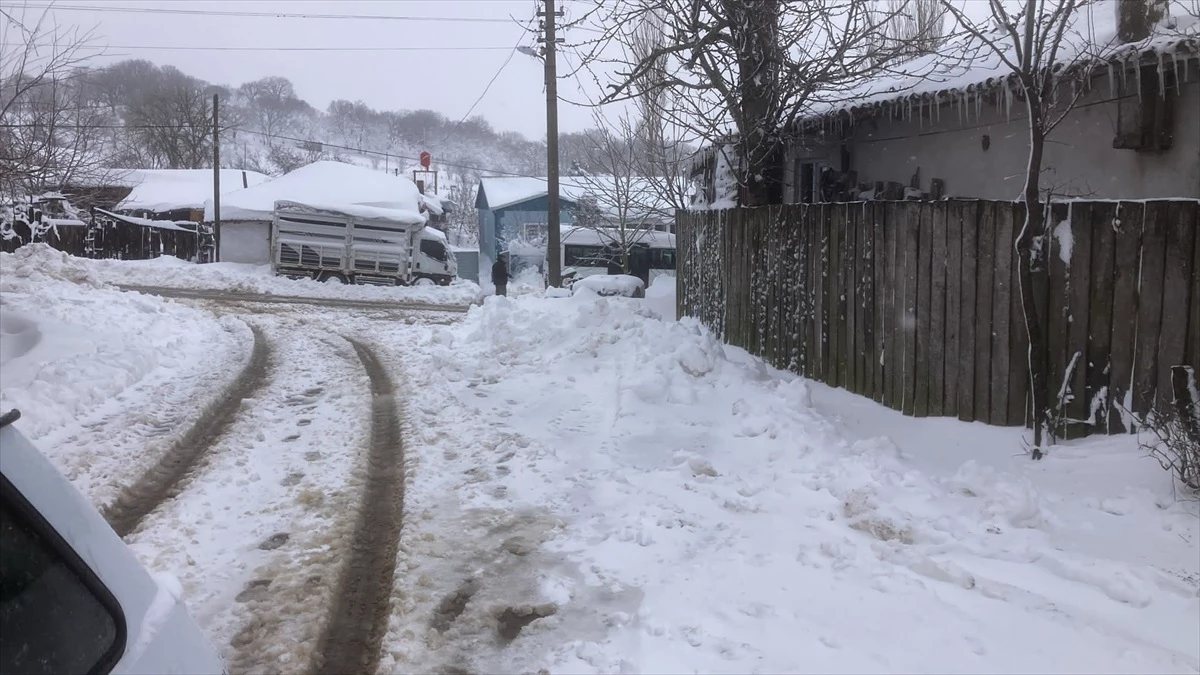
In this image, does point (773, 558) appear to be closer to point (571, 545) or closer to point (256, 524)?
point (571, 545)

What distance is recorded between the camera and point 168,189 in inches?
2012

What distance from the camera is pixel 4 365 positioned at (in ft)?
35.3

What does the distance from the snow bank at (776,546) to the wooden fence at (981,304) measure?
35 cm

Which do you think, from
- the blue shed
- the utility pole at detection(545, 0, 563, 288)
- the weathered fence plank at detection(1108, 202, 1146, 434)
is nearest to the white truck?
the blue shed

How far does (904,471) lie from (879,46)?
6.66 m

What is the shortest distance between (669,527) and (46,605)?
4.47 metres

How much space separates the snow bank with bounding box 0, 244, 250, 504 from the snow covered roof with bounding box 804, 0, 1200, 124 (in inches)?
335

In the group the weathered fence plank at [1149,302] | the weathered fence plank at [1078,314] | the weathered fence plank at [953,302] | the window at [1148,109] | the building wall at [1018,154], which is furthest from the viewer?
the building wall at [1018,154]

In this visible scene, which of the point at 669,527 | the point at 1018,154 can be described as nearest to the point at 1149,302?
the point at 669,527

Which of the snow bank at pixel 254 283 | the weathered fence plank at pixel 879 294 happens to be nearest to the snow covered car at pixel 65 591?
the weathered fence plank at pixel 879 294

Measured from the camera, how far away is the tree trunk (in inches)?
245

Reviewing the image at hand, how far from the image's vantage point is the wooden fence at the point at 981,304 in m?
5.93

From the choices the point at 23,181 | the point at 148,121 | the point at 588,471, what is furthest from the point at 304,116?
the point at 588,471

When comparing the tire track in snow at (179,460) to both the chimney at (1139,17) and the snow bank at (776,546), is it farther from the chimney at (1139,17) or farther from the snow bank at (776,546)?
the chimney at (1139,17)
